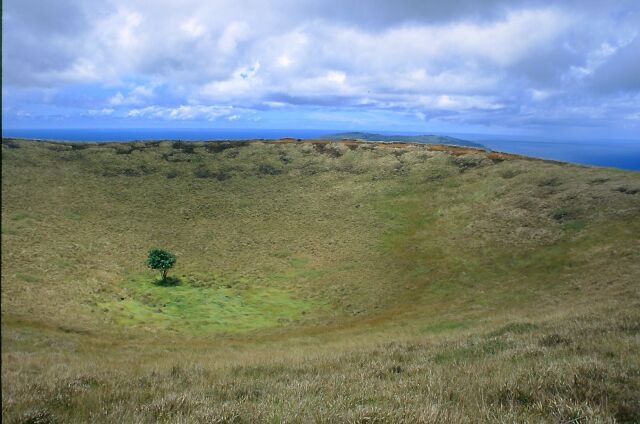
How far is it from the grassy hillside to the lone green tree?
1281 mm

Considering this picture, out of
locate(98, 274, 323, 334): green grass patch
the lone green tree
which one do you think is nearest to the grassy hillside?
locate(98, 274, 323, 334): green grass patch

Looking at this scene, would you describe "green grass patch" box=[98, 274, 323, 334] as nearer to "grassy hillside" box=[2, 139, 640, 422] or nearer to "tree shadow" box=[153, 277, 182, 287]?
"tree shadow" box=[153, 277, 182, 287]

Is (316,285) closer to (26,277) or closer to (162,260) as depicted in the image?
(162,260)

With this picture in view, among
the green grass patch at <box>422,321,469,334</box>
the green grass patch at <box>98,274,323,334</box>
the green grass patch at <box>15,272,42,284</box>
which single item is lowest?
the green grass patch at <box>98,274,323,334</box>

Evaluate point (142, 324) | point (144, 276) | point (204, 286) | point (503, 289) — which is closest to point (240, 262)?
point (204, 286)

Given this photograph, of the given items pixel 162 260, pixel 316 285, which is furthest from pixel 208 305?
pixel 316 285

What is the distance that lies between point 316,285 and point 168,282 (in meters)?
13.2

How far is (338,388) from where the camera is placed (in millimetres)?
8016

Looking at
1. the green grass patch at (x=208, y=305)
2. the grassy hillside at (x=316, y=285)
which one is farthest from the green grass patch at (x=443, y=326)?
the green grass patch at (x=208, y=305)

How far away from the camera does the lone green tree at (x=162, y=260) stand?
31138 millimetres

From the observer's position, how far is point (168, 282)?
111 ft

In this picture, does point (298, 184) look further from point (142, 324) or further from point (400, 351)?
point (400, 351)

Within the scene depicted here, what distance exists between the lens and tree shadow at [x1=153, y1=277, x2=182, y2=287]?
33000mm

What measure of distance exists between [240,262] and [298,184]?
24.7 meters
